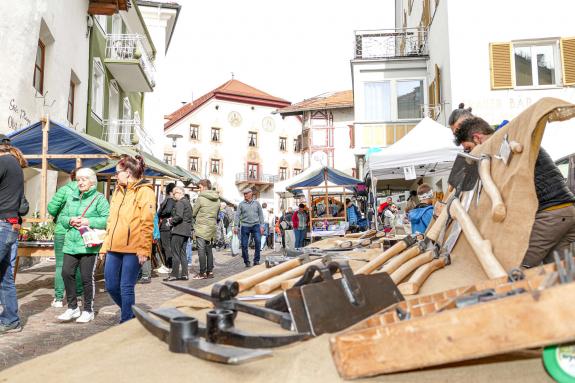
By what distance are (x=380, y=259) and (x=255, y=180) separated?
4770 cm

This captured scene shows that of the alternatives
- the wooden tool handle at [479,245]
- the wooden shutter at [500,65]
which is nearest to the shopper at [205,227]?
the wooden tool handle at [479,245]

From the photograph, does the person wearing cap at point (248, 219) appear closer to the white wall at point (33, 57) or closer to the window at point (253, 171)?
the white wall at point (33, 57)

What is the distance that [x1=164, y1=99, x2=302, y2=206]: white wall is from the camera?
4922 centimetres

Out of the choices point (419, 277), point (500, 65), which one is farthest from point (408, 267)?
point (500, 65)

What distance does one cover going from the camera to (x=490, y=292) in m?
1.32

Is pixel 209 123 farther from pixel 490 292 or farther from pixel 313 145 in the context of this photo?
pixel 490 292

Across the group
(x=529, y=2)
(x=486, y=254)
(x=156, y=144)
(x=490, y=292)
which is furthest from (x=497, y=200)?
(x=156, y=144)

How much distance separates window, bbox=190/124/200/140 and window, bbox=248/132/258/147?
212 inches

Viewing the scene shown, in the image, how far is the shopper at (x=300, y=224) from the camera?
557 inches

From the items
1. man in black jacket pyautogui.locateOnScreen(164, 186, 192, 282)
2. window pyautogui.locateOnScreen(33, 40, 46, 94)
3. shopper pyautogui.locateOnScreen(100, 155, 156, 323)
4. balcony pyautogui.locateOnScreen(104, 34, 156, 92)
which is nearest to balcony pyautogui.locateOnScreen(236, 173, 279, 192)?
balcony pyautogui.locateOnScreen(104, 34, 156, 92)

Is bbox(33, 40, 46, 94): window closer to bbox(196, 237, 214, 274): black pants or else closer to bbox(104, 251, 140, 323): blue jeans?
bbox(196, 237, 214, 274): black pants

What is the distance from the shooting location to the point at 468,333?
116cm

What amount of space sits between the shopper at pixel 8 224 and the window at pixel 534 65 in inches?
511

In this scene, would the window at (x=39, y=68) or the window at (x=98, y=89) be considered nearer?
the window at (x=39, y=68)
